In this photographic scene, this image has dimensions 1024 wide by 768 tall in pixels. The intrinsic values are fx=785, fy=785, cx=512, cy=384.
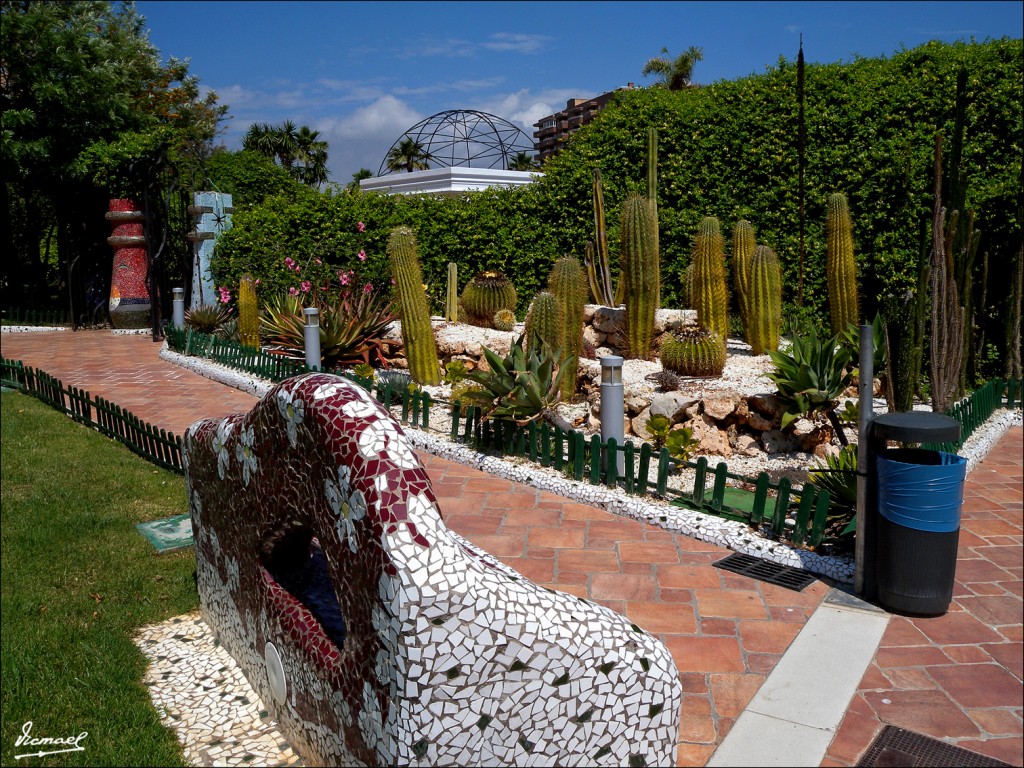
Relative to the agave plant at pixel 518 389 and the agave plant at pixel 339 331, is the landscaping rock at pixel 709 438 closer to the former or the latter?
the agave plant at pixel 518 389

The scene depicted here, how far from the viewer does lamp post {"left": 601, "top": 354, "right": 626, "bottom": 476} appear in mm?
5652

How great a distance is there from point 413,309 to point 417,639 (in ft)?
23.4

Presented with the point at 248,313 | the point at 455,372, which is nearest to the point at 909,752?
the point at 455,372

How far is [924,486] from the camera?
3559 mm

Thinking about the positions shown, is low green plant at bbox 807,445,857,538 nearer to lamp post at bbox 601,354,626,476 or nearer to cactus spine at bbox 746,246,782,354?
lamp post at bbox 601,354,626,476

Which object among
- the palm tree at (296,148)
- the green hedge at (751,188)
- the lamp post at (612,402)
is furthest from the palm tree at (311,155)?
the lamp post at (612,402)

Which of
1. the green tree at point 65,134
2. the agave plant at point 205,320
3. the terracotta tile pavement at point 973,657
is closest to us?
the terracotta tile pavement at point 973,657

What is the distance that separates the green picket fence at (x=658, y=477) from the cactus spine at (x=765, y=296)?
3314 mm

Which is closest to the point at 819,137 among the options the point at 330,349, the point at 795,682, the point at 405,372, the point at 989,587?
the point at 405,372

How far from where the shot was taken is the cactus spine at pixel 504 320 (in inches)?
442

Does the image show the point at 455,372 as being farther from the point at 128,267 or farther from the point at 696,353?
the point at 128,267

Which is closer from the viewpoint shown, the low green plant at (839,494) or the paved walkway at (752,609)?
the paved walkway at (752,609)

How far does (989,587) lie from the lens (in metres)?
1.75

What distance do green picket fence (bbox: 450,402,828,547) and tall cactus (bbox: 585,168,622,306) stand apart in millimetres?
5236
